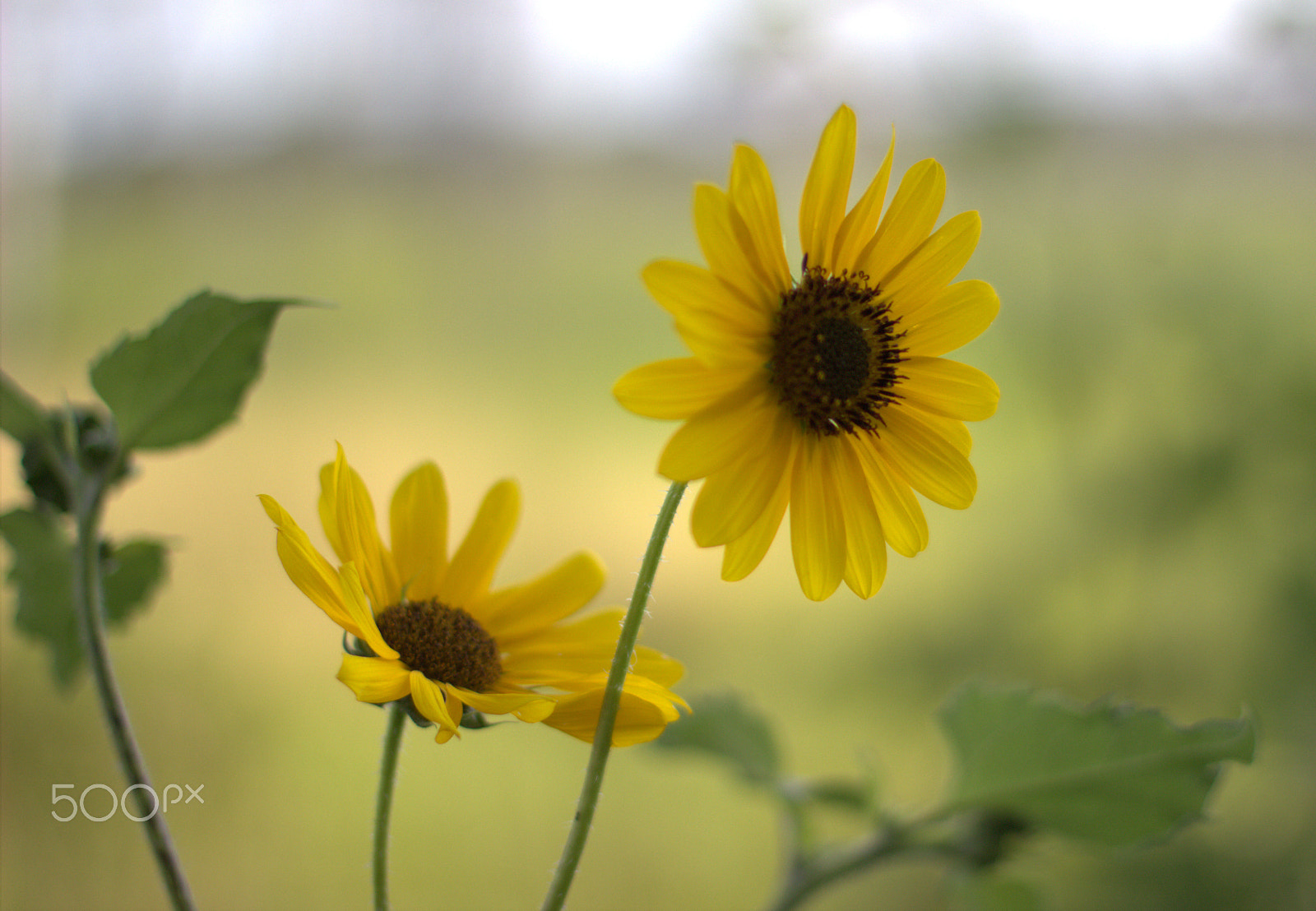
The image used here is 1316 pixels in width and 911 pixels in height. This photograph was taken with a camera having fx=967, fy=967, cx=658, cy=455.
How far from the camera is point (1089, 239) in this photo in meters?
1.08

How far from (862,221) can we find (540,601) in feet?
0.47

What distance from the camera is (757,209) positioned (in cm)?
23

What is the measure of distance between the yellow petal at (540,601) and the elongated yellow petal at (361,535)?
27 mm

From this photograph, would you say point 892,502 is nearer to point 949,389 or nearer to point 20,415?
point 949,389

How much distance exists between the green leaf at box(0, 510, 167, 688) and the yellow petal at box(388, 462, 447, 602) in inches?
4.5

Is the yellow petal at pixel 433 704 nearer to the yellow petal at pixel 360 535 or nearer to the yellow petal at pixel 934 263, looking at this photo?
the yellow petal at pixel 360 535

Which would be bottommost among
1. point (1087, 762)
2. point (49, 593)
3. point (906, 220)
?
point (49, 593)

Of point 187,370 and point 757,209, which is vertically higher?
point 757,209

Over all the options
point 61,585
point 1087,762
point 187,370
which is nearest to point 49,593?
point 61,585

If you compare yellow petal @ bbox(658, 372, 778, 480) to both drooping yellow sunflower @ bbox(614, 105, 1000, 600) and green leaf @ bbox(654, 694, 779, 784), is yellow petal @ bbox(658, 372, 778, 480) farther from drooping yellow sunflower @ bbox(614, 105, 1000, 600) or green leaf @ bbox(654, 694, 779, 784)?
green leaf @ bbox(654, 694, 779, 784)

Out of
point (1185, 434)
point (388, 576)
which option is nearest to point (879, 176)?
point (388, 576)

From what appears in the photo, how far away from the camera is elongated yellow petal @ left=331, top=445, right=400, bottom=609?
234mm

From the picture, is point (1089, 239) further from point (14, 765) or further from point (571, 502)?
point (14, 765)

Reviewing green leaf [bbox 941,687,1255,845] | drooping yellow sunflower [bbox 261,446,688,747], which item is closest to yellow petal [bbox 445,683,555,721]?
drooping yellow sunflower [bbox 261,446,688,747]
